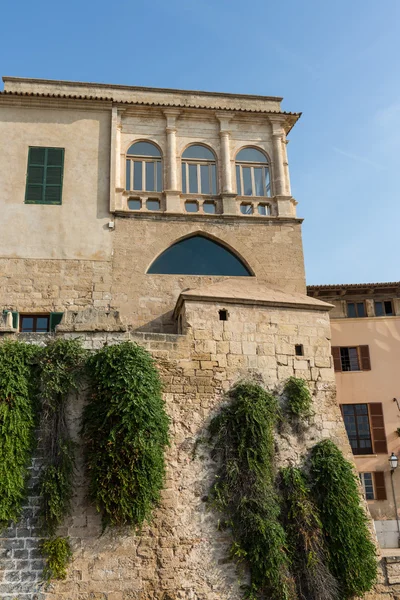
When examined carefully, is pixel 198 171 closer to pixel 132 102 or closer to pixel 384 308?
pixel 132 102

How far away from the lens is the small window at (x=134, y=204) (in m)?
17.2

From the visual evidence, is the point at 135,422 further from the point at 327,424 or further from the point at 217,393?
the point at 327,424

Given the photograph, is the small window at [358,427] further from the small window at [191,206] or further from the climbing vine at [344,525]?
the small window at [191,206]

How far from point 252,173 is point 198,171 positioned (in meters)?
1.68

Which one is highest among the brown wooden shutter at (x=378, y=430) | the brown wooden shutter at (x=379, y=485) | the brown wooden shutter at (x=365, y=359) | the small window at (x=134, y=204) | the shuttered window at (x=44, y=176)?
the shuttered window at (x=44, y=176)

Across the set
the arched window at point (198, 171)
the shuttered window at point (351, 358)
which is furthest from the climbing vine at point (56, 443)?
the shuttered window at point (351, 358)

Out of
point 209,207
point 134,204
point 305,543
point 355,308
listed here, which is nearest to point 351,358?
point 355,308

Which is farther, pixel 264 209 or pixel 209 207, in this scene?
pixel 264 209

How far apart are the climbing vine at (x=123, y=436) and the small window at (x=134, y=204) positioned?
5.94 meters

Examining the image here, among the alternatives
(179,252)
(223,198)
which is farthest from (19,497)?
(223,198)

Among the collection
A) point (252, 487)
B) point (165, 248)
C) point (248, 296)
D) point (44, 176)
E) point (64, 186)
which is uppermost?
point (44, 176)

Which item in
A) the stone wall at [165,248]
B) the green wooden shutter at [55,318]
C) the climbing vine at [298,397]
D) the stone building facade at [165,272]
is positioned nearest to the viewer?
the stone building facade at [165,272]

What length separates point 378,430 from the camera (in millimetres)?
18469

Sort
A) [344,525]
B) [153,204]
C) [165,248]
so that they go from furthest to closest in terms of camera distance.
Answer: [153,204] < [165,248] < [344,525]
